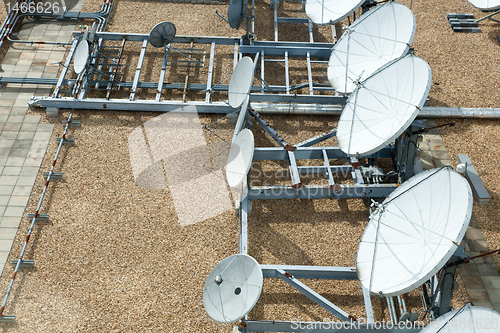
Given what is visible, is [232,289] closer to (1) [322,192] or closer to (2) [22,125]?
(1) [322,192]

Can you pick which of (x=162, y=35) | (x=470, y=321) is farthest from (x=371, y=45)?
(x=470, y=321)

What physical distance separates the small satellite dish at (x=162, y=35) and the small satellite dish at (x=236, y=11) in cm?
262

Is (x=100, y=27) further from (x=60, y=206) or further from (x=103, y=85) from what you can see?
(x=60, y=206)

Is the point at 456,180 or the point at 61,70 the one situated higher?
the point at 61,70

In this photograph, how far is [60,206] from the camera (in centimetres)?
1622

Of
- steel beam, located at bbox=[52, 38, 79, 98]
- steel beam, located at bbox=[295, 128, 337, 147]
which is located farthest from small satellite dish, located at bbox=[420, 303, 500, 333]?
steel beam, located at bbox=[52, 38, 79, 98]

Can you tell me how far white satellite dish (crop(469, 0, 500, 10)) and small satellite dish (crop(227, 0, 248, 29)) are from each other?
38.6 ft

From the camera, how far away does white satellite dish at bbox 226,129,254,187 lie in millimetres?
14328

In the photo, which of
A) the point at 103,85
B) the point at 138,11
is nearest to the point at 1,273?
the point at 103,85

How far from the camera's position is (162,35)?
20.8 metres

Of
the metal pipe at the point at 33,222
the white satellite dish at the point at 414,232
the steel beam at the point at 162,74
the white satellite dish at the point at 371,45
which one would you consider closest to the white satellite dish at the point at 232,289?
the white satellite dish at the point at 414,232

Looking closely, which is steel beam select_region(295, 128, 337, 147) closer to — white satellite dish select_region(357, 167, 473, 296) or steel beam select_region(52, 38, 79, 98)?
white satellite dish select_region(357, 167, 473, 296)

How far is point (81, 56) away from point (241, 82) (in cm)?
746

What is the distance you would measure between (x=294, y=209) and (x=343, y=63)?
5.99 meters
